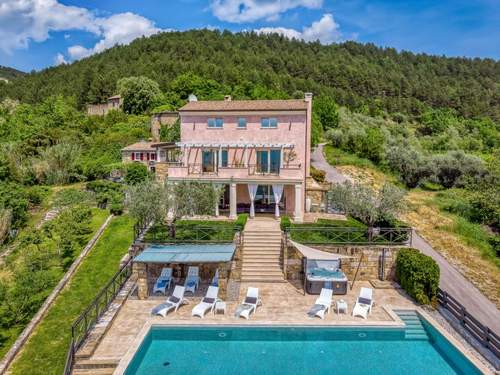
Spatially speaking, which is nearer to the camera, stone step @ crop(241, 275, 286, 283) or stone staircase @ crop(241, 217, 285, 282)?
stone step @ crop(241, 275, 286, 283)

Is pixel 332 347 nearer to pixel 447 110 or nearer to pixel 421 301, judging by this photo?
pixel 421 301

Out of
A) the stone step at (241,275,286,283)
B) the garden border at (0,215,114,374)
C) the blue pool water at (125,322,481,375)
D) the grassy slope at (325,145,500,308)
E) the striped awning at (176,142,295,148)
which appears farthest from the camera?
the striped awning at (176,142,295,148)

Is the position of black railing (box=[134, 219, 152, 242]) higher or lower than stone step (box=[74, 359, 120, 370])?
higher

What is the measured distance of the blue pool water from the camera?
41.2ft

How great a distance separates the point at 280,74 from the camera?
112 metres

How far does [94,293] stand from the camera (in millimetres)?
19297

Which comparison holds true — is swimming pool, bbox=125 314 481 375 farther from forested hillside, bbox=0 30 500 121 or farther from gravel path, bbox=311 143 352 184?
forested hillside, bbox=0 30 500 121

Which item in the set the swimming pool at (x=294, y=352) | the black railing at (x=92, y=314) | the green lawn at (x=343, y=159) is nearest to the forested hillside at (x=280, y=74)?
the green lawn at (x=343, y=159)

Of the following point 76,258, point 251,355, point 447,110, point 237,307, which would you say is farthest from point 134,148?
point 447,110

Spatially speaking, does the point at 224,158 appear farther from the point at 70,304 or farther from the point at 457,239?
the point at 457,239

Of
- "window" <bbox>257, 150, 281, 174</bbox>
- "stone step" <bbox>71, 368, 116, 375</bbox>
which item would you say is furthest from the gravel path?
"stone step" <bbox>71, 368, 116, 375</bbox>

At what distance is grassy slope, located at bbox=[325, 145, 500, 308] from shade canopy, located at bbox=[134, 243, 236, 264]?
16527 mm

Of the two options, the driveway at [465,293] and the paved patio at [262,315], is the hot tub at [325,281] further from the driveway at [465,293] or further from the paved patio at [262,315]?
the driveway at [465,293]

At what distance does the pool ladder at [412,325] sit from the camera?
14953 millimetres
